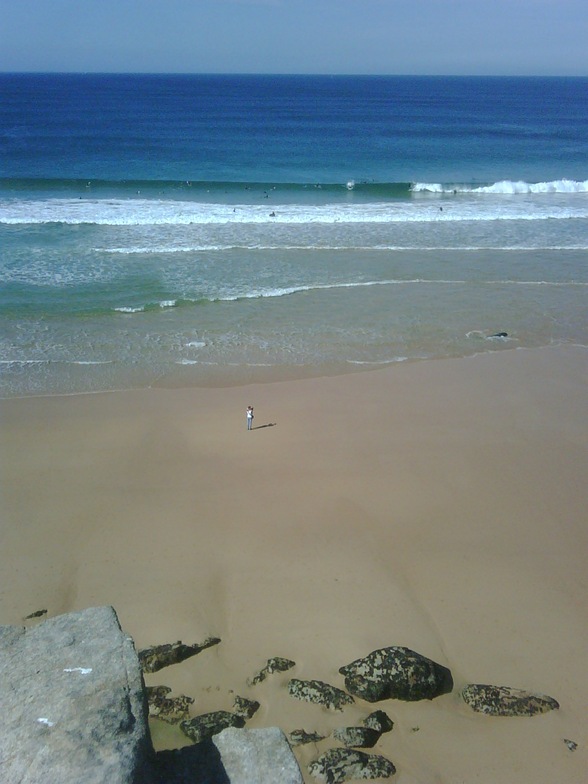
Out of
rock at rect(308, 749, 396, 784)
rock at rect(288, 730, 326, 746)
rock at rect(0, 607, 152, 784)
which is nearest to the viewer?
rock at rect(0, 607, 152, 784)

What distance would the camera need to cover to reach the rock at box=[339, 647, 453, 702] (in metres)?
8.25

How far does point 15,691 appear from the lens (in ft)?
18.4

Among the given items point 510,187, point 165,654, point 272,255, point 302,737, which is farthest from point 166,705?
point 510,187

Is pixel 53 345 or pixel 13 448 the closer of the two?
pixel 13 448

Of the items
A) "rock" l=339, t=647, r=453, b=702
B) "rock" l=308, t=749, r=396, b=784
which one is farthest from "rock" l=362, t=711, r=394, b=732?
"rock" l=308, t=749, r=396, b=784

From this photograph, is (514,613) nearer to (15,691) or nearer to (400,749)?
(400,749)

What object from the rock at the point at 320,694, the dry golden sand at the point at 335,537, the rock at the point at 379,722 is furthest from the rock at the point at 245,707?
the rock at the point at 379,722

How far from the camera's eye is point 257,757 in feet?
19.7

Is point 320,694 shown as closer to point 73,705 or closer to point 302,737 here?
point 302,737

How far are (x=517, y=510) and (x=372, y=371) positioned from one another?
612 cm

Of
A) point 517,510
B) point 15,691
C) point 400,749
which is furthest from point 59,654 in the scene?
point 517,510

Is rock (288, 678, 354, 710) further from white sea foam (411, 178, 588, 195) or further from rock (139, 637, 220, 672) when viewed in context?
white sea foam (411, 178, 588, 195)

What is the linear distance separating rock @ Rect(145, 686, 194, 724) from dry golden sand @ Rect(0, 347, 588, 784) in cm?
21

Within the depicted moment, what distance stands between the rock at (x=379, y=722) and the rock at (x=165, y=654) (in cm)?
228
